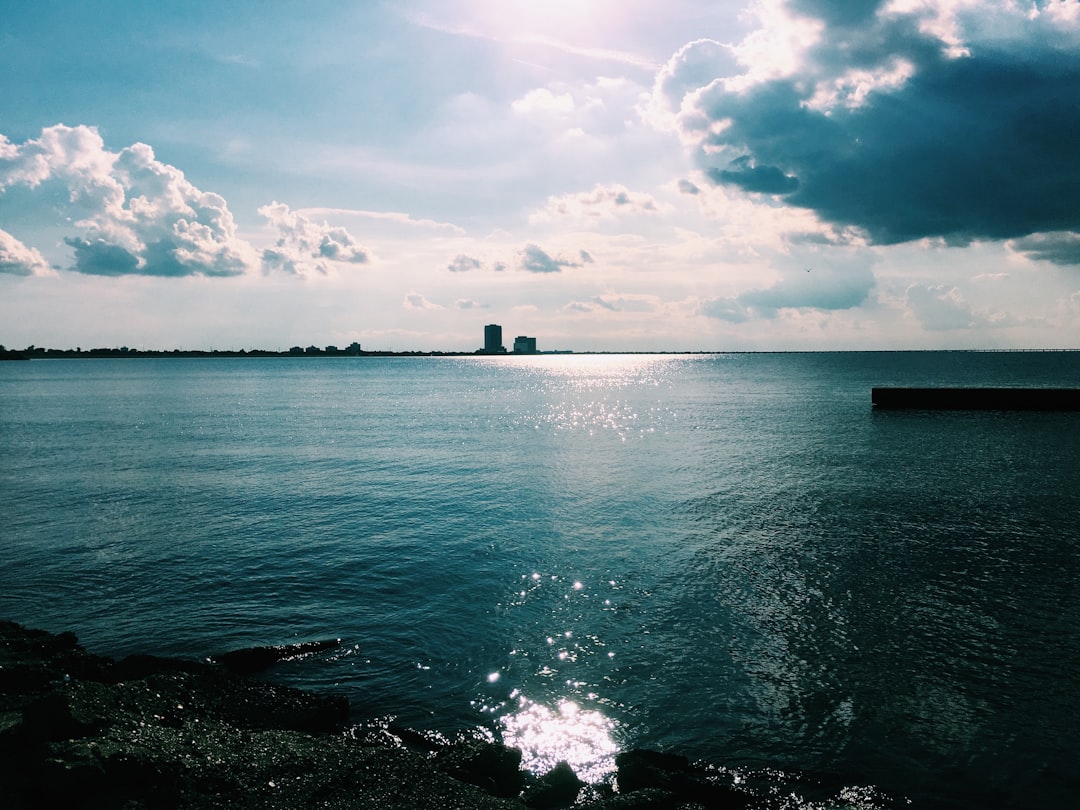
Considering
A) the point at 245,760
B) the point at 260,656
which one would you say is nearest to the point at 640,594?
the point at 260,656

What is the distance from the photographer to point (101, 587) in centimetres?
1959

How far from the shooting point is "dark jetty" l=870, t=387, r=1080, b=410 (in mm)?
74875

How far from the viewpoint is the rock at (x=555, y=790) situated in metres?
9.70

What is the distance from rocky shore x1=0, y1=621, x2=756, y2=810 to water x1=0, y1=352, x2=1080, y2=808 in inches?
35.4

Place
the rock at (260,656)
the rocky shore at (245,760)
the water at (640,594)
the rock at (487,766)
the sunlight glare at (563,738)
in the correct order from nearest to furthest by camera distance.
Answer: the rocky shore at (245,760) < the rock at (487,766) < the sunlight glare at (563,738) < the water at (640,594) < the rock at (260,656)

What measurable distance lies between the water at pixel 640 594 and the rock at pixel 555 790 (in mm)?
643

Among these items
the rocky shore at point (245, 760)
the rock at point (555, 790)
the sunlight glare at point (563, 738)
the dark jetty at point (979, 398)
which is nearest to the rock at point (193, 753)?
the rocky shore at point (245, 760)

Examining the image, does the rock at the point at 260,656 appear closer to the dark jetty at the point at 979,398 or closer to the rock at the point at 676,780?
the rock at the point at 676,780

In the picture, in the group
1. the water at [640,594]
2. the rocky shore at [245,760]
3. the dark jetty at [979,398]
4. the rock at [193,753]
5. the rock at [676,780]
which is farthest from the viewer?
the dark jetty at [979,398]

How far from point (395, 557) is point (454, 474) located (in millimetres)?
16989

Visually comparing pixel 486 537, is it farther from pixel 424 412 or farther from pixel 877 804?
pixel 424 412

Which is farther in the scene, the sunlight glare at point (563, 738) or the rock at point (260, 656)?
the rock at point (260, 656)

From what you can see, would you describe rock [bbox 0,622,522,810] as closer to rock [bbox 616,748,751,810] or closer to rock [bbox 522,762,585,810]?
rock [bbox 522,762,585,810]

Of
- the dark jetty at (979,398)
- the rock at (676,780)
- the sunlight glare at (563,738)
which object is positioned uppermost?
the dark jetty at (979,398)
